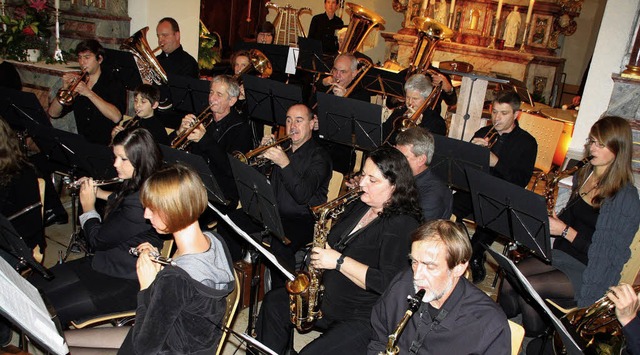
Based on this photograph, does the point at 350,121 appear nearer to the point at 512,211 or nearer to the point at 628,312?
the point at 512,211

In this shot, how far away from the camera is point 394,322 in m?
2.48

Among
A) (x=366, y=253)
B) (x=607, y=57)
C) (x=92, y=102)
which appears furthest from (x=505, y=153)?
(x=92, y=102)

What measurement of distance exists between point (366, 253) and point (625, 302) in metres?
1.26

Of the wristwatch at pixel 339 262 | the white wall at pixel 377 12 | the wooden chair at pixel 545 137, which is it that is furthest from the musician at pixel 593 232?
the white wall at pixel 377 12

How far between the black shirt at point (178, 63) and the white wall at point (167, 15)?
63 cm

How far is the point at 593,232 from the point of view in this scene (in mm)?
3723

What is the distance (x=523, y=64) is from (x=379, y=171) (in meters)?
8.66

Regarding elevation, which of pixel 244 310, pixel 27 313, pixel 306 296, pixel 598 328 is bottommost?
pixel 244 310

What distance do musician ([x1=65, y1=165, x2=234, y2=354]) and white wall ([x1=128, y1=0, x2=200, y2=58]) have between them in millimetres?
4575

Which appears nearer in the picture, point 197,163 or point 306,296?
point 306,296

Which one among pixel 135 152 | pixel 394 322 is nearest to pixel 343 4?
pixel 135 152

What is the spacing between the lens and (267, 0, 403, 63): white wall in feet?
37.7

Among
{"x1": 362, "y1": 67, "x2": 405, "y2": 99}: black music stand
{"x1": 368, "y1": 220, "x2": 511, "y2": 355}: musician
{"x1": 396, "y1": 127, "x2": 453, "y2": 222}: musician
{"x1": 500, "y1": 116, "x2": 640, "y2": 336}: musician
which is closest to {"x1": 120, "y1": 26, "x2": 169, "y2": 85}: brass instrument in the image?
{"x1": 362, "y1": 67, "x2": 405, "y2": 99}: black music stand

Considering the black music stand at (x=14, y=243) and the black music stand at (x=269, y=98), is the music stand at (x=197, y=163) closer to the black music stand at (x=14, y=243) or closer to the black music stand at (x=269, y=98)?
the black music stand at (x=14, y=243)
